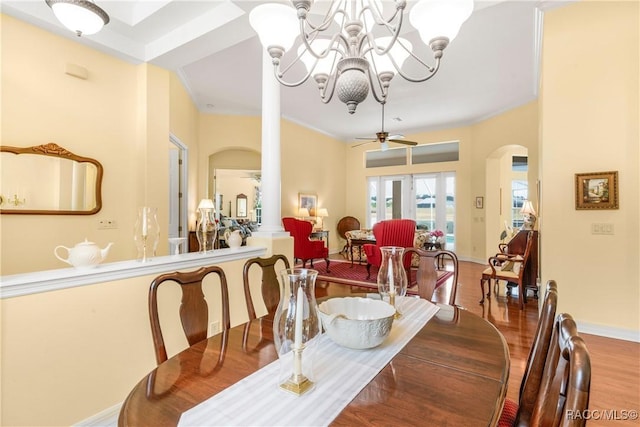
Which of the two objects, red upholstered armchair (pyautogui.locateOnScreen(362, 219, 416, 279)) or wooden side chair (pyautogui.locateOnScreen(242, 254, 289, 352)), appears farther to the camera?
red upholstered armchair (pyautogui.locateOnScreen(362, 219, 416, 279))

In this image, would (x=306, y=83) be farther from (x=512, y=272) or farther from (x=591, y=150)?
(x=512, y=272)

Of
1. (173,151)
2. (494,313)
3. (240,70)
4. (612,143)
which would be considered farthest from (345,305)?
(173,151)

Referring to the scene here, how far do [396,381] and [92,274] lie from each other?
1.67 meters

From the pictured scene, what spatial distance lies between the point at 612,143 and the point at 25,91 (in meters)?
5.48

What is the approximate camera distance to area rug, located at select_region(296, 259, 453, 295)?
495 cm

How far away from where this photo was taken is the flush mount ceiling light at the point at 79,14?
1.84 metres

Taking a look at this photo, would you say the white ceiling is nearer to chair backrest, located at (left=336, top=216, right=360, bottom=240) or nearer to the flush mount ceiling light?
the flush mount ceiling light

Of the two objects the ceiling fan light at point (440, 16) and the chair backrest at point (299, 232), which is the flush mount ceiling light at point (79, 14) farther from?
the chair backrest at point (299, 232)

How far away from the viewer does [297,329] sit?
2.90 ft

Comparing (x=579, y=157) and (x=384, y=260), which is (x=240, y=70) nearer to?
(x=384, y=260)

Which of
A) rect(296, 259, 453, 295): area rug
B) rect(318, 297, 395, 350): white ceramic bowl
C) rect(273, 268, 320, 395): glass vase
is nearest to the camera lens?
rect(273, 268, 320, 395): glass vase

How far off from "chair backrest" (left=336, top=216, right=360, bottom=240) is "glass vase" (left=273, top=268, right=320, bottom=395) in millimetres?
7715

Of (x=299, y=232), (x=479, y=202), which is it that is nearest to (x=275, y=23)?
(x=299, y=232)

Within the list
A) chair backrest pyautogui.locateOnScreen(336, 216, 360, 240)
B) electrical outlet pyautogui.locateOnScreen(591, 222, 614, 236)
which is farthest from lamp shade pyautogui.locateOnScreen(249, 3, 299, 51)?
chair backrest pyautogui.locateOnScreen(336, 216, 360, 240)
